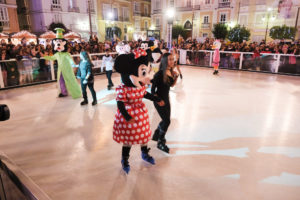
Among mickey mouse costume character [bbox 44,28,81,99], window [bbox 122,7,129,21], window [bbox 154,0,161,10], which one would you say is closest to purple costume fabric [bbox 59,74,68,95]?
mickey mouse costume character [bbox 44,28,81,99]

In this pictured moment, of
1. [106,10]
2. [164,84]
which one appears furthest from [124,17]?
[164,84]

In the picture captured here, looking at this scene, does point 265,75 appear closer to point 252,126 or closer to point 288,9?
point 252,126

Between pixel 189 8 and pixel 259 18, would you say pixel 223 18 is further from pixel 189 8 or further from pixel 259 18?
pixel 189 8

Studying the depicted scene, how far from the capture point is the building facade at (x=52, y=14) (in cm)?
2428

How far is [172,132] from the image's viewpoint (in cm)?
404

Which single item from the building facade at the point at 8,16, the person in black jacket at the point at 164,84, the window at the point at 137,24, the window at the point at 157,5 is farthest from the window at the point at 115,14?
the person in black jacket at the point at 164,84

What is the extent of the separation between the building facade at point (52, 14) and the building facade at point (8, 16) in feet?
7.65

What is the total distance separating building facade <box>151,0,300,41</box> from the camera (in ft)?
86.0

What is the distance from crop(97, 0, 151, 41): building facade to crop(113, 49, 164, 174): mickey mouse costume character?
2645cm

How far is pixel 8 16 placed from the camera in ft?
72.9

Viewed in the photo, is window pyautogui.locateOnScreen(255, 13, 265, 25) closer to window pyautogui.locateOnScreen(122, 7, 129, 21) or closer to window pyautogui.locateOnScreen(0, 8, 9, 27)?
window pyautogui.locateOnScreen(122, 7, 129, 21)

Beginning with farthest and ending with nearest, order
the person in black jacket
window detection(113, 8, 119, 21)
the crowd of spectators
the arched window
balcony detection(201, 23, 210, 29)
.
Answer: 1. the arched window
2. window detection(113, 8, 119, 21)
3. balcony detection(201, 23, 210, 29)
4. the crowd of spectators
5. the person in black jacket

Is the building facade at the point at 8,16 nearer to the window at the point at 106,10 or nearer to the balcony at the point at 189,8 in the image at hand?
the window at the point at 106,10

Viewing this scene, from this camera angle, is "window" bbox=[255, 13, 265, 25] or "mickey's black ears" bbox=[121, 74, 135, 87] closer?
"mickey's black ears" bbox=[121, 74, 135, 87]
